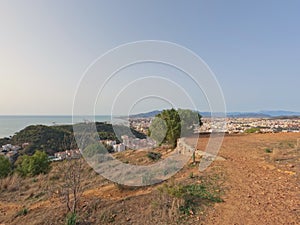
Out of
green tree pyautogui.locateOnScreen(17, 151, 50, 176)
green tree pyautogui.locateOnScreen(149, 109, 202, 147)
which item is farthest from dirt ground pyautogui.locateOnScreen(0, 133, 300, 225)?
green tree pyautogui.locateOnScreen(149, 109, 202, 147)

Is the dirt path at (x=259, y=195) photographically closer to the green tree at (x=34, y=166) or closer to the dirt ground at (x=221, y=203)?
the dirt ground at (x=221, y=203)

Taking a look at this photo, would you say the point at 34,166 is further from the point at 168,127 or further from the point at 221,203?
the point at 221,203

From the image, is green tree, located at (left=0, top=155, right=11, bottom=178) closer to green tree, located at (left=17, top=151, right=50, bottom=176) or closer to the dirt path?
green tree, located at (left=17, top=151, right=50, bottom=176)

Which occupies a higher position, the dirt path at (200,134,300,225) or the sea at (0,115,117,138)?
the sea at (0,115,117,138)

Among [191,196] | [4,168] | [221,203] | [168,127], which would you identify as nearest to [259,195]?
[221,203]

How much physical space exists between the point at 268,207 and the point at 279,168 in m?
2.79

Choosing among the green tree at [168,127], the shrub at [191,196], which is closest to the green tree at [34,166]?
the green tree at [168,127]

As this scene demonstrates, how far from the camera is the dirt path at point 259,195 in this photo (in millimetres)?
3311

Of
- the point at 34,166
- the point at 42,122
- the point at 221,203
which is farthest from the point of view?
the point at 42,122

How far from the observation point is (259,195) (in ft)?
13.6

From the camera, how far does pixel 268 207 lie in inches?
143

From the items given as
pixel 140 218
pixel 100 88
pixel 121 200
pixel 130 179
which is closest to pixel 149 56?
pixel 100 88

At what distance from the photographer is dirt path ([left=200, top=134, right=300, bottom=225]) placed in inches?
130

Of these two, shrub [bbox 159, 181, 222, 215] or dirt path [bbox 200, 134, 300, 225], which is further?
shrub [bbox 159, 181, 222, 215]
